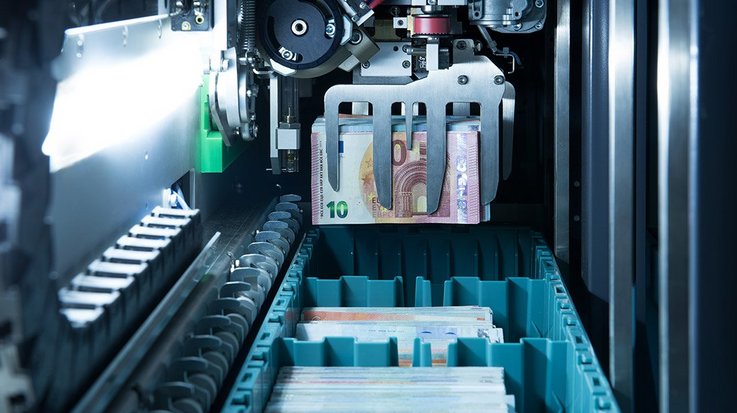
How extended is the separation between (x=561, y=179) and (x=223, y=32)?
1.48 metres

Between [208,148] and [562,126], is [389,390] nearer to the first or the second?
[208,148]

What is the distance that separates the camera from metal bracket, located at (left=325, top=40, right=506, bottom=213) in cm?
473

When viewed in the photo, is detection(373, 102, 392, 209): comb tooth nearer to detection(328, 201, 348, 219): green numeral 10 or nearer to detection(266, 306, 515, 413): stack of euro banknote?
detection(328, 201, 348, 219): green numeral 10

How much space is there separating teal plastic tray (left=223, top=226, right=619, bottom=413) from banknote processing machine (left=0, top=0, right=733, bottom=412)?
2.0 inches

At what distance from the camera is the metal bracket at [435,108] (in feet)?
15.5

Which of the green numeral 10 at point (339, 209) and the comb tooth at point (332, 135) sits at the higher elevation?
the comb tooth at point (332, 135)

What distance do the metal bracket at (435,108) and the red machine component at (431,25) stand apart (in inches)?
6.1

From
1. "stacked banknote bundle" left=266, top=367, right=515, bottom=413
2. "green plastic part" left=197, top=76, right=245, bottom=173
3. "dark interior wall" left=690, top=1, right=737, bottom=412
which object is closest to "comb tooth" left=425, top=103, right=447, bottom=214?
"green plastic part" left=197, top=76, right=245, bottom=173

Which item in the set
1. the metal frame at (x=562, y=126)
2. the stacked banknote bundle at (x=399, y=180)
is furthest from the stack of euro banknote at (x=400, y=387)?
the metal frame at (x=562, y=126)

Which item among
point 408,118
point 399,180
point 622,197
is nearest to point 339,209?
point 399,180

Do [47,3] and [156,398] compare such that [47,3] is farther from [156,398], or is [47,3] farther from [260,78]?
[260,78]

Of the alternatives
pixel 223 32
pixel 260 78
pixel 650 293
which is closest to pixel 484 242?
pixel 650 293

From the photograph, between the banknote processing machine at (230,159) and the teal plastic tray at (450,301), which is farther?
the teal plastic tray at (450,301)

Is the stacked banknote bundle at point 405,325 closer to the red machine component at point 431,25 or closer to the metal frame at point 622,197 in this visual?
the metal frame at point 622,197
